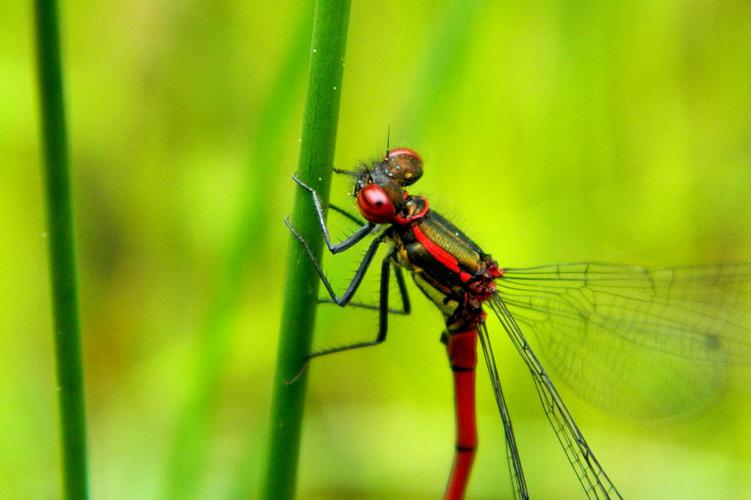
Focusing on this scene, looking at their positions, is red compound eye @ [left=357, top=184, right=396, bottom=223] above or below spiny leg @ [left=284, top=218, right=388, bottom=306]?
above

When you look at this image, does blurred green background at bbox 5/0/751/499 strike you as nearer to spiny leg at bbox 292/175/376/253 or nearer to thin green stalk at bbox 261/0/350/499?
spiny leg at bbox 292/175/376/253

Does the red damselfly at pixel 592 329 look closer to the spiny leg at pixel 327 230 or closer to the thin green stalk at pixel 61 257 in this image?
the spiny leg at pixel 327 230

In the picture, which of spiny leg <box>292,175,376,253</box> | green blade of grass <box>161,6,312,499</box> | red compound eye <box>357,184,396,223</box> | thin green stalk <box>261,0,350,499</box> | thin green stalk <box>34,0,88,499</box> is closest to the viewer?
thin green stalk <box>34,0,88,499</box>

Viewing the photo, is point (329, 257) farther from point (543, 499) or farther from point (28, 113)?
point (28, 113)

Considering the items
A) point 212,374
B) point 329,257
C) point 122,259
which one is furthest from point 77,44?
point 212,374

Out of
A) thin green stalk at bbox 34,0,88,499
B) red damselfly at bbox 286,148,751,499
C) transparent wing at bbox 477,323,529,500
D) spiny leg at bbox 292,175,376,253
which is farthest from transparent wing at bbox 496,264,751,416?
thin green stalk at bbox 34,0,88,499

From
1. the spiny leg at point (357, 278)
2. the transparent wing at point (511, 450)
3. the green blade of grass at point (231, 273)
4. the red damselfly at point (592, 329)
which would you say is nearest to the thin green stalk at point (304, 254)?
the spiny leg at point (357, 278)

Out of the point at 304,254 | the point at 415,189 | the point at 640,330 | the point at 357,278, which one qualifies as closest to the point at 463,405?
the point at 640,330
